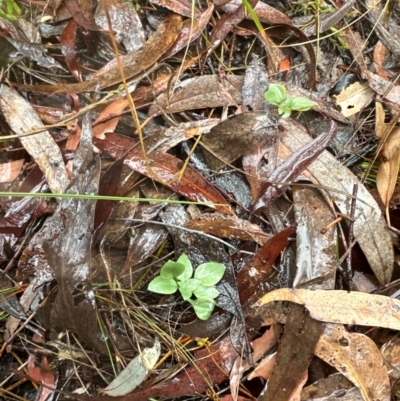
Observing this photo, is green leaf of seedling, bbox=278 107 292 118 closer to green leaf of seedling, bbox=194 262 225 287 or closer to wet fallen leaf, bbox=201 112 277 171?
wet fallen leaf, bbox=201 112 277 171

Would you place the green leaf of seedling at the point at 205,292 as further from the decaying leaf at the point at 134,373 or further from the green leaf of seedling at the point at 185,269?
the decaying leaf at the point at 134,373

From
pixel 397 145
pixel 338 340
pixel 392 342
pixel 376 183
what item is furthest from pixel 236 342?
pixel 397 145

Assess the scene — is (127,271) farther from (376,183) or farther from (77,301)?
(376,183)

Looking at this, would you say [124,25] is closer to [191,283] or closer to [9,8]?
[9,8]

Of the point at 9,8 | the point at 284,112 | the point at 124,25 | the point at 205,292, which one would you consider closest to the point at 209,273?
the point at 205,292

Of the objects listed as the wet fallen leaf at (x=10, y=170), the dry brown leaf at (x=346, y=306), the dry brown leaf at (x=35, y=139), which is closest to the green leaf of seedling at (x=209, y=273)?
the dry brown leaf at (x=346, y=306)

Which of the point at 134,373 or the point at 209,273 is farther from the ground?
the point at 209,273
